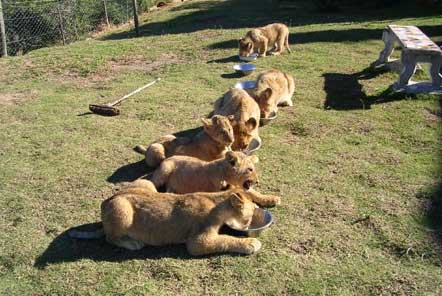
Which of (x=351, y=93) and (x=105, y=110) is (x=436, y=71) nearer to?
(x=351, y=93)

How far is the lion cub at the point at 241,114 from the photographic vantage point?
23.7 ft

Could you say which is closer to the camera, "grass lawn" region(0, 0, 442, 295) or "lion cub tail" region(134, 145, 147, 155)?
"grass lawn" region(0, 0, 442, 295)

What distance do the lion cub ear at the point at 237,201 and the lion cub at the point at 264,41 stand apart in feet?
27.7

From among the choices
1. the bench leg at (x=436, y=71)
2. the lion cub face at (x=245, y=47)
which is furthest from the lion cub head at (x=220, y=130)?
the lion cub face at (x=245, y=47)

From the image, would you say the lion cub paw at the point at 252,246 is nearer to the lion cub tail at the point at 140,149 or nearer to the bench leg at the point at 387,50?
the lion cub tail at the point at 140,149

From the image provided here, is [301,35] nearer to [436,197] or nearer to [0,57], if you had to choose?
[0,57]

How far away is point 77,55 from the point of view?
45.7 feet

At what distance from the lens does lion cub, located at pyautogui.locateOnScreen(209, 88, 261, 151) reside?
723 centimetres

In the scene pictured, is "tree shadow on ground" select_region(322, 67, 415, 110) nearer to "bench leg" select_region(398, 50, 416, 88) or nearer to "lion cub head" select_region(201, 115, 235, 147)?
"bench leg" select_region(398, 50, 416, 88)

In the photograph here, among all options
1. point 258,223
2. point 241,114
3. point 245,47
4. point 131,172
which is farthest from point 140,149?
point 245,47

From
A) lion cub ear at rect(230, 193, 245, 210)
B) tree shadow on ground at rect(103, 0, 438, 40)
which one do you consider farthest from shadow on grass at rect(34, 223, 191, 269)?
tree shadow on ground at rect(103, 0, 438, 40)

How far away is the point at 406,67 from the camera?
32.0 feet

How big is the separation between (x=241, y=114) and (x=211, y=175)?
1839mm

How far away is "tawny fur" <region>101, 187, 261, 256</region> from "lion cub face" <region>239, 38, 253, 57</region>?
8281 mm
